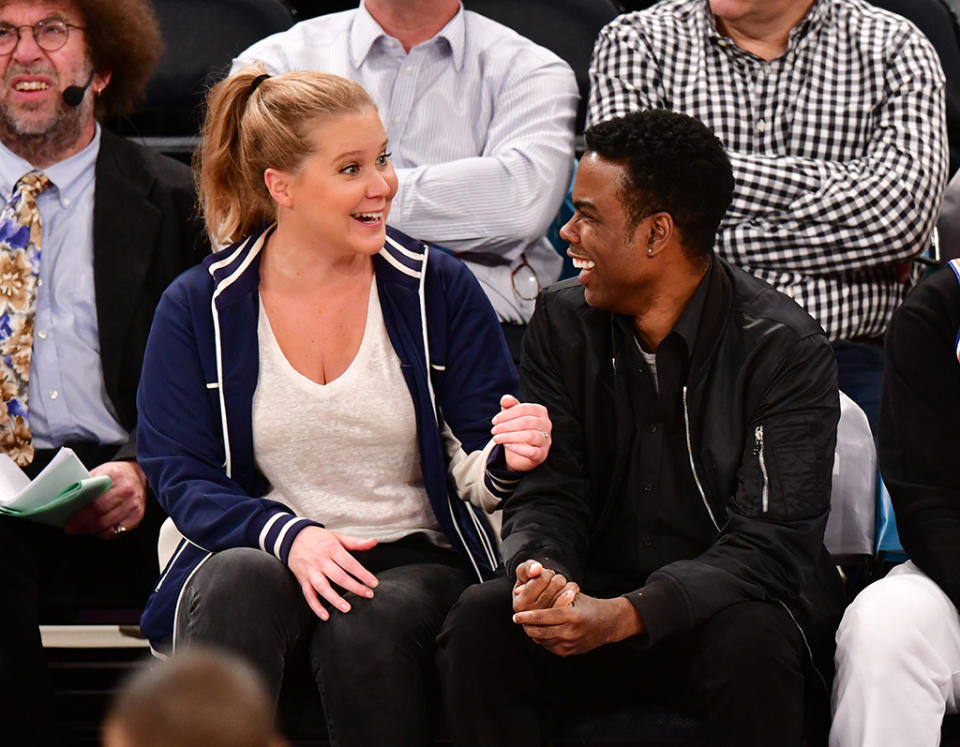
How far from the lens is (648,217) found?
98.4 inches

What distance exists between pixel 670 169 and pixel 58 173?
140 cm

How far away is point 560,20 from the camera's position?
12.2 ft

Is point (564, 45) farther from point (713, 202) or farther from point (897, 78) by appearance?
point (713, 202)

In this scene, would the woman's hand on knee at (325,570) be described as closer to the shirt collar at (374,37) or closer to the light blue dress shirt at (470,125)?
the light blue dress shirt at (470,125)

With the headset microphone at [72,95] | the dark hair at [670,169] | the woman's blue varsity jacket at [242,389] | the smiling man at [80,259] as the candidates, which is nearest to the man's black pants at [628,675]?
the woman's blue varsity jacket at [242,389]

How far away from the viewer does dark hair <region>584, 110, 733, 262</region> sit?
250 cm

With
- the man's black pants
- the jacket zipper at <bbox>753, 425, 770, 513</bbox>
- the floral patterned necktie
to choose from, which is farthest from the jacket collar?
the floral patterned necktie

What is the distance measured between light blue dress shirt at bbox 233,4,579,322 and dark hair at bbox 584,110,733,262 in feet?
2.21

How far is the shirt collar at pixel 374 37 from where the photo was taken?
3361mm

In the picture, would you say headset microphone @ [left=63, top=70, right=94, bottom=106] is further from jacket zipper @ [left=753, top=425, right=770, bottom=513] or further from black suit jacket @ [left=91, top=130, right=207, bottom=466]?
jacket zipper @ [left=753, top=425, right=770, bottom=513]

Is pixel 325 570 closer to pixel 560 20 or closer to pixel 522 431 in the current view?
pixel 522 431

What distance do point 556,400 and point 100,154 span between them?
4.25 ft

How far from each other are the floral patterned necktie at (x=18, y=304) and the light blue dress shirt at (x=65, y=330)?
27 millimetres

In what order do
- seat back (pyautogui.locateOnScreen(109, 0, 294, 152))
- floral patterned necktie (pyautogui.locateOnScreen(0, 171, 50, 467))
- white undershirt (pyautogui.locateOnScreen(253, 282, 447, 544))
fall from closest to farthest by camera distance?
1. white undershirt (pyautogui.locateOnScreen(253, 282, 447, 544))
2. floral patterned necktie (pyautogui.locateOnScreen(0, 171, 50, 467))
3. seat back (pyautogui.locateOnScreen(109, 0, 294, 152))
